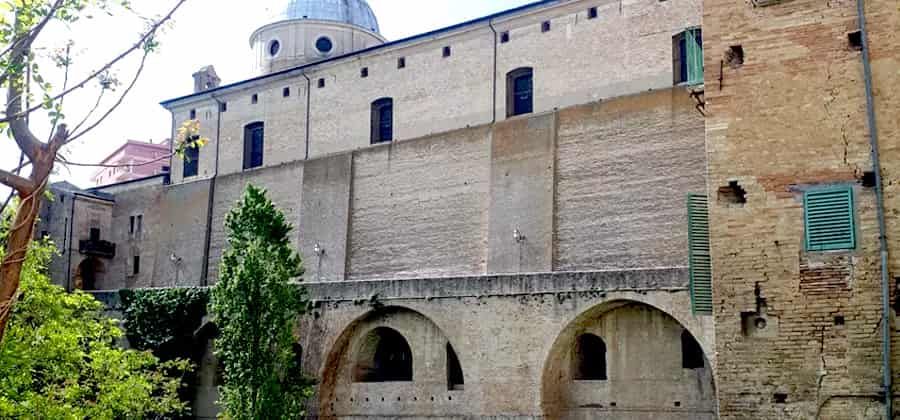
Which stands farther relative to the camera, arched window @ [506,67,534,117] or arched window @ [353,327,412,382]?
arched window @ [506,67,534,117]

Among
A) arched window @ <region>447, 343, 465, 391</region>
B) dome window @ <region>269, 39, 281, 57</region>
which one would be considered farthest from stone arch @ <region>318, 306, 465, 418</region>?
dome window @ <region>269, 39, 281, 57</region>

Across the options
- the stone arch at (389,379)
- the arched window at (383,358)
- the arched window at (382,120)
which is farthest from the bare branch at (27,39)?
the arched window at (382,120)

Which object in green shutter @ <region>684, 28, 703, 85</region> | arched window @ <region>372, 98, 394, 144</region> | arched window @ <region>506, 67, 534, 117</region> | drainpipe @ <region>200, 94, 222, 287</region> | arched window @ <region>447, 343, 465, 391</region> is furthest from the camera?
drainpipe @ <region>200, 94, 222, 287</region>

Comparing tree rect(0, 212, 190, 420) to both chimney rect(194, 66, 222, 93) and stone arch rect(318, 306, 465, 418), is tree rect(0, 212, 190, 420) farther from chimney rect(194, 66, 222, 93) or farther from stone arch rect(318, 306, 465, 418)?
chimney rect(194, 66, 222, 93)

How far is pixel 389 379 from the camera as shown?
93.1 ft

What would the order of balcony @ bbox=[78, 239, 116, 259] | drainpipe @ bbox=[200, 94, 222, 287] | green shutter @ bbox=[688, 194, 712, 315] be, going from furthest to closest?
balcony @ bbox=[78, 239, 116, 259]
drainpipe @ bbox=[200, 94, 222, 287]
green shutter @ bbox=[688, 194, 712, 315]

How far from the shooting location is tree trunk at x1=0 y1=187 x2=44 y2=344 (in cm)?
905

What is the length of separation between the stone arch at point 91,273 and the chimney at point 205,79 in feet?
26.4

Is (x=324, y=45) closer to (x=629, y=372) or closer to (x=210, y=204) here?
(x=210, y=204)

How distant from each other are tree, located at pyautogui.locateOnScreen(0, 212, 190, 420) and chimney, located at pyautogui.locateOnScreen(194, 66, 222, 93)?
2559cm

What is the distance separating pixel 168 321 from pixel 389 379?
695 cm

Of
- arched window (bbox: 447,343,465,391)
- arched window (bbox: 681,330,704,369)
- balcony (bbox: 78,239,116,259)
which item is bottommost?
arched window (bbox: 447,343,465,391)

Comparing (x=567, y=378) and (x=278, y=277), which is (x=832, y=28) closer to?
(x=567, y=378)

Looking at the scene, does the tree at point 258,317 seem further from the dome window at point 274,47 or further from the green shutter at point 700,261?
the dome window at point 274,47
